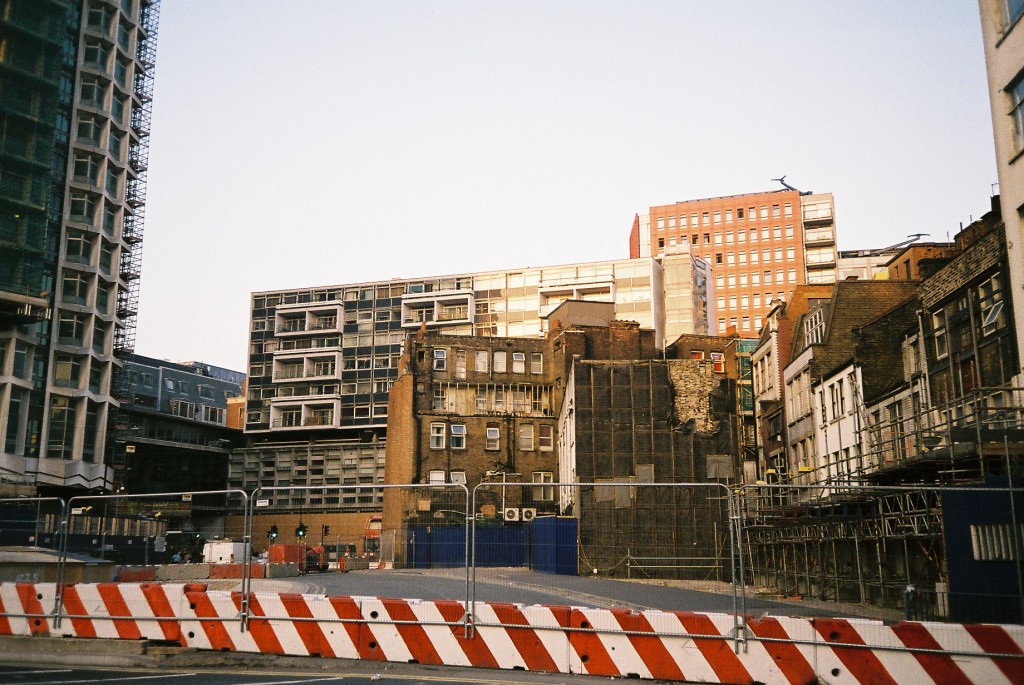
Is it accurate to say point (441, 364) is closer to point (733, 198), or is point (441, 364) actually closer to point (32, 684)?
point (32, 684)

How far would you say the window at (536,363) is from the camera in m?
71.5

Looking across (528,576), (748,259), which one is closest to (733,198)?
(748,259)

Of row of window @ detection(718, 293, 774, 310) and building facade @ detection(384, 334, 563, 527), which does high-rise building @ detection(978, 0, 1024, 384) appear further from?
row of window @ detection(718, 293, 774, 310)

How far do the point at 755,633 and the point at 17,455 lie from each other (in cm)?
6654

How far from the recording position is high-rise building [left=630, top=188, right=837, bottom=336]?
12550 centimetres

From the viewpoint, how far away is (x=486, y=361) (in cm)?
7106

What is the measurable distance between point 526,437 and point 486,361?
6.52 m

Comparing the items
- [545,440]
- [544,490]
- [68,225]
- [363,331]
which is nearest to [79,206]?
[68,225]

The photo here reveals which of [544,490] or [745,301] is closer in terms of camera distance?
[544,490]

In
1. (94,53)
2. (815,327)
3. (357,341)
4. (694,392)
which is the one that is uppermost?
(94,53)

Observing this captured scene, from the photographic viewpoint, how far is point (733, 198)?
13125cm

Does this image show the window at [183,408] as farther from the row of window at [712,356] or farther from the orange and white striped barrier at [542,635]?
the orange and white striped barrier at [542,635]

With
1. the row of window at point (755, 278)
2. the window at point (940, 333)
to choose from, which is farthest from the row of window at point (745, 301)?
the window at point (940, 333)

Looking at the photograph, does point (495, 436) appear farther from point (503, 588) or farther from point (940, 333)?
point (503, 588)
